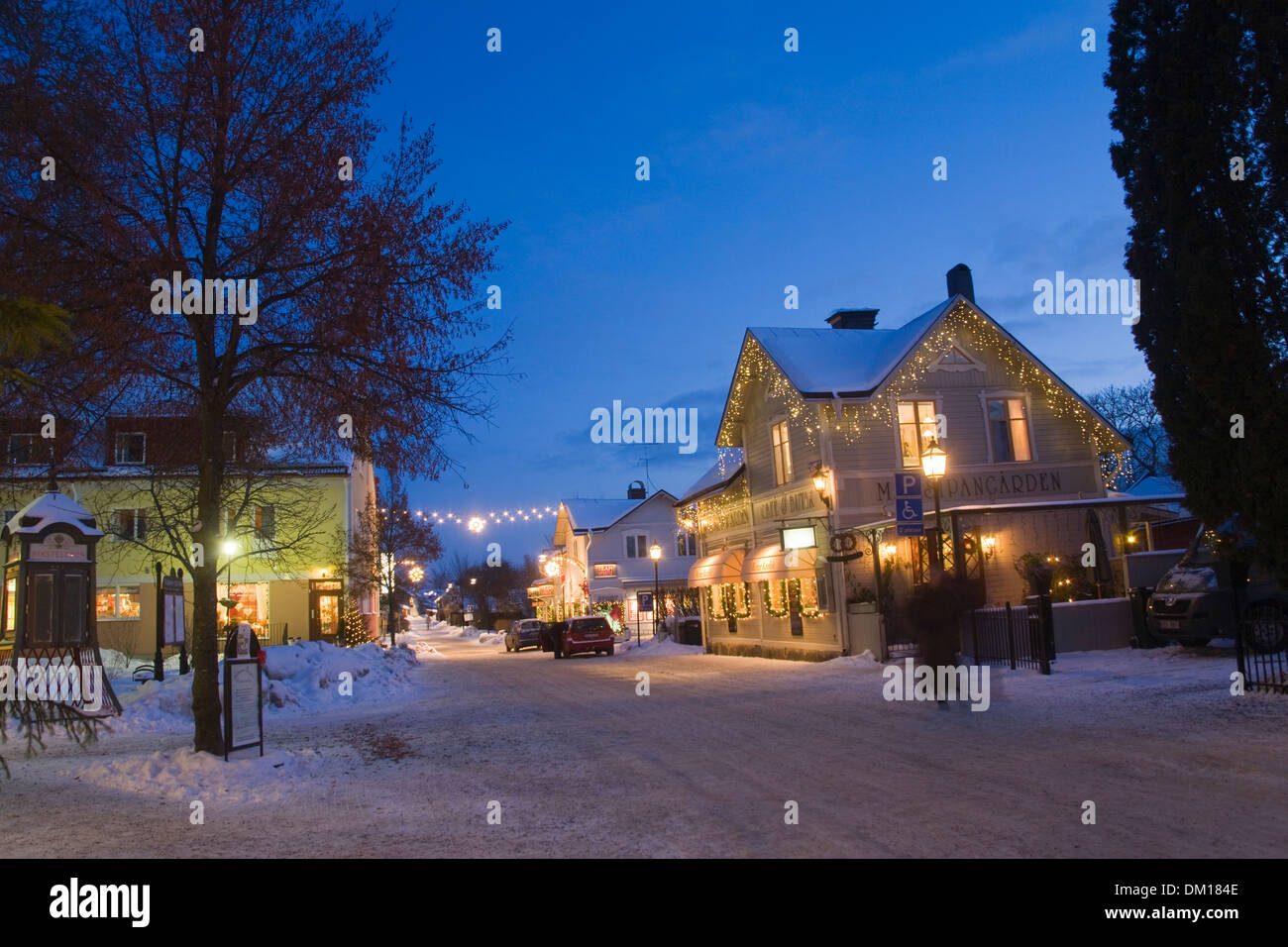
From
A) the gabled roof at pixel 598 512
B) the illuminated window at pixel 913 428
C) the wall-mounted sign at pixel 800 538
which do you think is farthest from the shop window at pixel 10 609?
the gabled roof at pixel 598 512

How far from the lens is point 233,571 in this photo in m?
38.6

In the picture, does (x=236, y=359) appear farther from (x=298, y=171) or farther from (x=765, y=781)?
(x=765, y=781)

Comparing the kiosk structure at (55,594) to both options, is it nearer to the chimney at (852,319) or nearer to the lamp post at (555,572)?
the chimney at (852,319)

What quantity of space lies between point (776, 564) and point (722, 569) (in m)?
4.95

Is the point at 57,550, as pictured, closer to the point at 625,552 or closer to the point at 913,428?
the point at 913,428

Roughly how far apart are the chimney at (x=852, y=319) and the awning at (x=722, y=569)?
817cm

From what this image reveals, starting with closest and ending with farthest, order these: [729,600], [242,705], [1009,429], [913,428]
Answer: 1. [242,705]
2. [913,428]
3. [1009,429]
4. [729,600]

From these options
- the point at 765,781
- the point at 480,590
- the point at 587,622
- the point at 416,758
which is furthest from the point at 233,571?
the point at 480,590

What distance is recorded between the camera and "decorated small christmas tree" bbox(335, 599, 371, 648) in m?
35.8

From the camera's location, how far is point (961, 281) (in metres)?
27.9

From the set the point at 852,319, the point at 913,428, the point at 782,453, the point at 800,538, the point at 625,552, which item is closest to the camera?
the point at 800,538

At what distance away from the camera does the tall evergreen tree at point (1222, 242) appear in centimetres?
A: 1180

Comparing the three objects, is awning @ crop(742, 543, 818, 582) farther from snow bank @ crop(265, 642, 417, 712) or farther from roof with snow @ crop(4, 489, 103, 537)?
roof with snow @ crop(4, 489, 103, 537)

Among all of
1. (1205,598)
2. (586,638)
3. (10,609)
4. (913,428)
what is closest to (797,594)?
(913,428)
